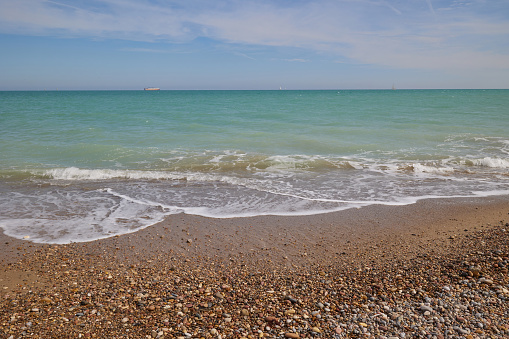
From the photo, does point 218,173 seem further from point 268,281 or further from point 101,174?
point 268,281

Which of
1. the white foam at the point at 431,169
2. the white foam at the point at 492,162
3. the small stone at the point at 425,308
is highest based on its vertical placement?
the white foam at the point at 492,162

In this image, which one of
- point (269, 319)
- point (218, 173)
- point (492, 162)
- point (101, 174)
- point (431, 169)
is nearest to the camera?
point (269, 319)

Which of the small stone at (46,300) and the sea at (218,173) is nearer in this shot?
the small stone at (46,300)

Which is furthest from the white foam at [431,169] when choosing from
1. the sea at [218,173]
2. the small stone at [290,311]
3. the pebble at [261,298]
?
the small stone at [290,311]

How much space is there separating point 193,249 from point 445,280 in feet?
11.7

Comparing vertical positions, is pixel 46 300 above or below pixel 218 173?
below

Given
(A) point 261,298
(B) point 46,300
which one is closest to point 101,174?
(B) point 46,300

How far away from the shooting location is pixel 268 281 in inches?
175

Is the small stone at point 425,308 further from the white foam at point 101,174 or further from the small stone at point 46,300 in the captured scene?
the white foam at point 101,174

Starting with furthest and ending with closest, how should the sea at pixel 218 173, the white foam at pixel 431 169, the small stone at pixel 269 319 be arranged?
the white foam at pixel 431 169
the sea at pixel 218 173
the small stone at pixel 269 319

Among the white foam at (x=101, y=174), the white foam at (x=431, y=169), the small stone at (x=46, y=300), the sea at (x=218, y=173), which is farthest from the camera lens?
the white foam at (x=431, y=169)

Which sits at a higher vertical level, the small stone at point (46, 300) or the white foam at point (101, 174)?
the white foam at point (101, 174)

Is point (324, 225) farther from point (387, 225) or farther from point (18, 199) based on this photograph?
point (18, 199)

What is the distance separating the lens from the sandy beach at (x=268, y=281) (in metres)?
3.46
